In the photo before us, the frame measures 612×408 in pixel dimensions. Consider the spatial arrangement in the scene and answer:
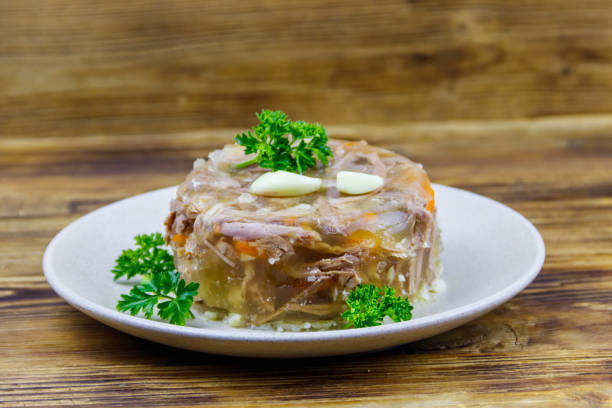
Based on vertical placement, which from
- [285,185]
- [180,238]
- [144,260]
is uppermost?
[285,185]

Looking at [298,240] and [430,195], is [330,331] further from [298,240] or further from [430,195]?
[430,195]

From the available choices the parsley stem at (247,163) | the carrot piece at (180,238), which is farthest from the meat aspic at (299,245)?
the parsley stem at (247,163)

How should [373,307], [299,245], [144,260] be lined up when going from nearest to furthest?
[373,307]
[299,245]
[144,260]

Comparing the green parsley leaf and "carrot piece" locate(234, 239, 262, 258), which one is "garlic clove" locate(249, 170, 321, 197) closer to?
"carrot piece" locate(234, 239, 262, 258)

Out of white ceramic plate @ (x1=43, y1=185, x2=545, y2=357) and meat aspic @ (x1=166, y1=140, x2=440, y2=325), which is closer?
white ceramic plate @ (x1=43, y1=185, x2=545, y2=357)

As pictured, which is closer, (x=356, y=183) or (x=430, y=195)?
(x=356, y=183)

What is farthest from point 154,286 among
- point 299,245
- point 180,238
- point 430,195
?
point 430,195

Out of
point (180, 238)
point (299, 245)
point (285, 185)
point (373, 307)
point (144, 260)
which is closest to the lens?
point (373, 307)

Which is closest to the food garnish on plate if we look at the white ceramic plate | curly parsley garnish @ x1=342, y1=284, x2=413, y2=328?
curly parsley garnish @ x1=342, y1=284, x2=413, y2=328
